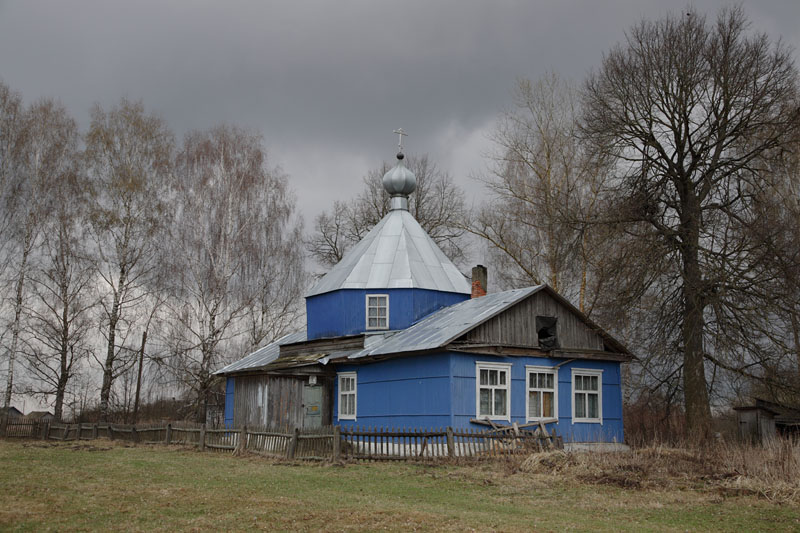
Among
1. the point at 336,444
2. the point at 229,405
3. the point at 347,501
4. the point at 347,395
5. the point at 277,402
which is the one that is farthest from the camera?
the point at 229,405

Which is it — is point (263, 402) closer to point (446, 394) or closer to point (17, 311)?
point (446, 394)

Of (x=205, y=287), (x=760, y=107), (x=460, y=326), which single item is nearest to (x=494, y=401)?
(x=460, y=326)

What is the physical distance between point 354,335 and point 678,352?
1017 centimetres

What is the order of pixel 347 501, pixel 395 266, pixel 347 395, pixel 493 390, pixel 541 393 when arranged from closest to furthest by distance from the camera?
1. pixel 347 501
2. pixel 493 390
3. pixel 541 393
4. pixel 347 395
5. pixel 395 266

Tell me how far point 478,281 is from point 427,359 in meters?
6.98

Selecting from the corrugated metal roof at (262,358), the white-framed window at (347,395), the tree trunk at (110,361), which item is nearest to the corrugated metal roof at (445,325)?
the white-framed window at (347,395)

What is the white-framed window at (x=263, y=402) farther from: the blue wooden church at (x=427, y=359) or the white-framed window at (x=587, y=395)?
the white-framed window at (x=587, y=395)

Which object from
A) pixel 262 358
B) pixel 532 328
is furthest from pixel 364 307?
pixel 532 328

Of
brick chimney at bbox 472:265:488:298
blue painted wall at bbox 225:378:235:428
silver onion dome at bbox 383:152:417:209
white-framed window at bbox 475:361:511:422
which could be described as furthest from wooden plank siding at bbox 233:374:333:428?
silver onion dome at bbox 383:152:417:209

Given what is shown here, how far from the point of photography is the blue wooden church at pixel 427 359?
2141 centimetres

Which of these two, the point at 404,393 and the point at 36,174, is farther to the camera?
the point at 36,174

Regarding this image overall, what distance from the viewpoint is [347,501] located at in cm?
1201

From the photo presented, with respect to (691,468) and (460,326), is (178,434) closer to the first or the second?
(460,326)

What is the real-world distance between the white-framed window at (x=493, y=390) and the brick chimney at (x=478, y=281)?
576 centimetres
